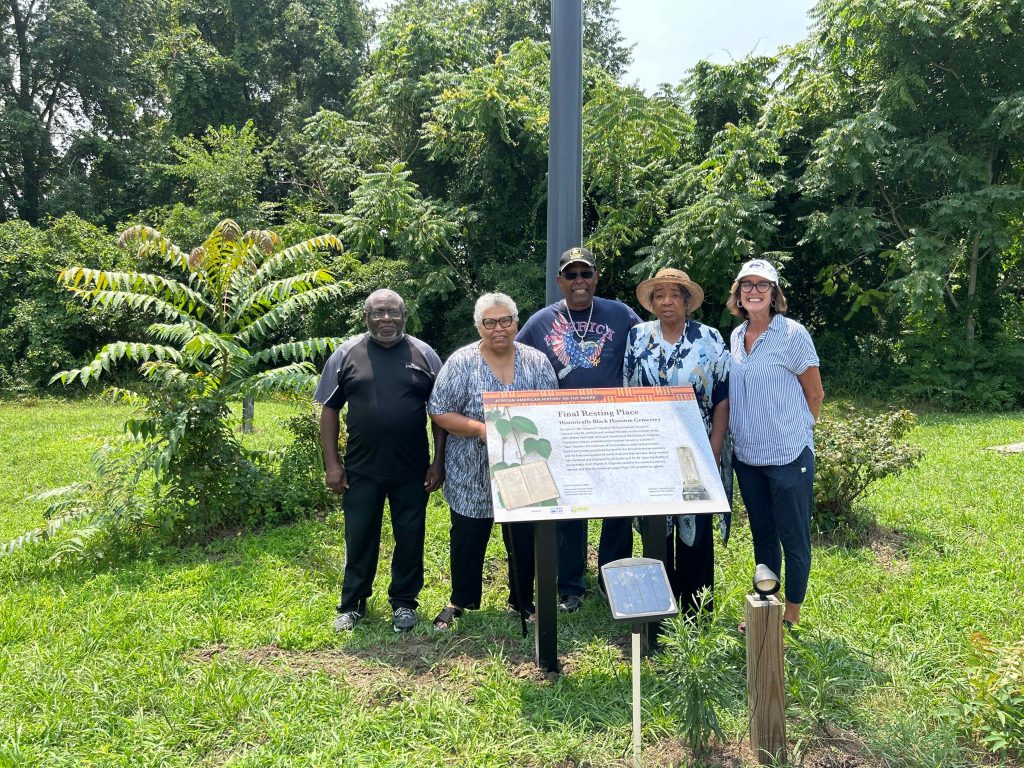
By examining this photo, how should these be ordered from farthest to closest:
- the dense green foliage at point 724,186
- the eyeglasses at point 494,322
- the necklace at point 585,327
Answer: the dense green foliage at point 724,186
the necklace at point 585,327
the eyeglasses at point 494,322

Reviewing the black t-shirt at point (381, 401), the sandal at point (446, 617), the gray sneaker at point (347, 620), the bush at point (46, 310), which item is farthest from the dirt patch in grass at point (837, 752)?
the bush at point (46, 310)

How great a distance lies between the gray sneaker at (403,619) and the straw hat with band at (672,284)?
233 centimetres

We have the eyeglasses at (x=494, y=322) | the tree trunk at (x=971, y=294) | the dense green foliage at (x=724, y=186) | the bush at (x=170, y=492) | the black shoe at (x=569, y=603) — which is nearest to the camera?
the eyeglasses at (x=494, y=322)

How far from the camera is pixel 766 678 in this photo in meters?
2.95

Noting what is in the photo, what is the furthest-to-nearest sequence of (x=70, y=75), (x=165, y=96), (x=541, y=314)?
(x=165, y=96), (x=70, y=75), (x=541, y=314)

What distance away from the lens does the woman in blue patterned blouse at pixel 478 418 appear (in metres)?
3.97

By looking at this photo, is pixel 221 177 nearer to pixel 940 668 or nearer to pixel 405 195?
pixel 405 195

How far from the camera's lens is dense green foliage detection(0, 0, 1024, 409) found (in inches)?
508

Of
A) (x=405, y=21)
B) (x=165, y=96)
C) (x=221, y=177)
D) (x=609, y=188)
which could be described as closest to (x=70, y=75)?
(x=165, y=96)

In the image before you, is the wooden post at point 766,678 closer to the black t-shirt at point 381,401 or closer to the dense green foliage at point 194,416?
the black t-shirt at point 381,401

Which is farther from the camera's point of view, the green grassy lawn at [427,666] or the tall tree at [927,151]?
the tall tree at [927,151]

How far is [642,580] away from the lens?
10.3 feet

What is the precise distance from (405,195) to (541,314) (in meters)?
10.8

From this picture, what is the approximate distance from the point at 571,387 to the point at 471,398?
66 centimetres
